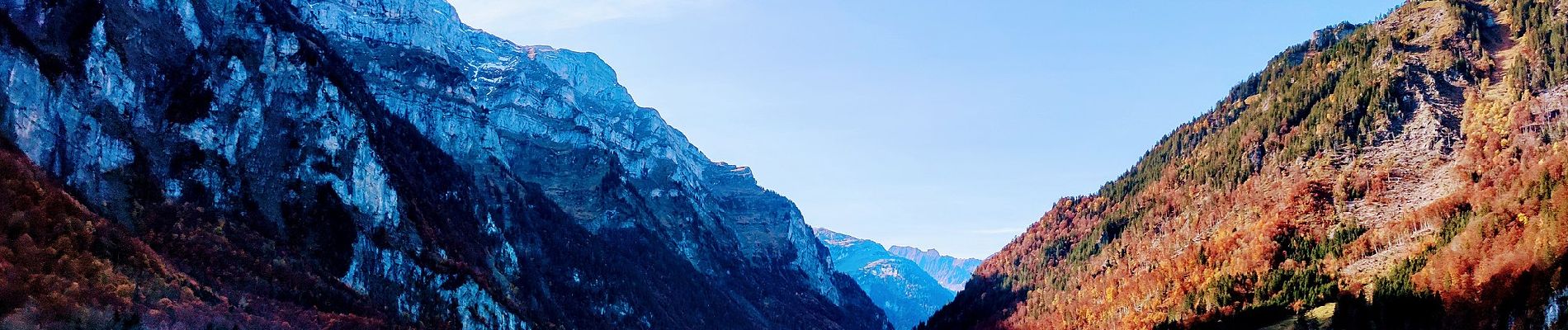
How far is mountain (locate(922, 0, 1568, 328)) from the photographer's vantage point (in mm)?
100812

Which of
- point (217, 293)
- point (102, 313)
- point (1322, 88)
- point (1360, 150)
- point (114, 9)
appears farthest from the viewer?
point (1322, 88)

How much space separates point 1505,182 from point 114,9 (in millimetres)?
174697

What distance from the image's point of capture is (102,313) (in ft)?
296

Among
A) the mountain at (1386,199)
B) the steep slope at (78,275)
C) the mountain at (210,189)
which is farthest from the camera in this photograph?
the mountain at (1386,199)

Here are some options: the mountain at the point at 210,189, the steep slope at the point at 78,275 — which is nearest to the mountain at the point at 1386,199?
the mountain at the point at 210,189

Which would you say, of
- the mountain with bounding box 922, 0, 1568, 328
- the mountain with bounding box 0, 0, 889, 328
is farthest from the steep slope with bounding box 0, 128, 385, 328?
the mountain with bounding box 922, 0, 1568, 328

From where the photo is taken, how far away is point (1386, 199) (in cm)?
12694

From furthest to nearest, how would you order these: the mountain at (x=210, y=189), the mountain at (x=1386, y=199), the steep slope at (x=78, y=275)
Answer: the mountain at (x=1386, y=199)
the mountain at (x=210, y=189)
the steep slope at (x=78, y=275)

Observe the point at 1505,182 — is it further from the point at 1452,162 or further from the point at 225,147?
the point at 225,147

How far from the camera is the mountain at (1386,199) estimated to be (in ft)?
331

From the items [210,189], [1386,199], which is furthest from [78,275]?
[1386,199]

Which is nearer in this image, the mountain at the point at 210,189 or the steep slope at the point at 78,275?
the steep slope at the point at 78,275

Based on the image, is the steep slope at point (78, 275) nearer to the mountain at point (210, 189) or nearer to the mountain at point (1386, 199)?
the mountain at point (210, 189)

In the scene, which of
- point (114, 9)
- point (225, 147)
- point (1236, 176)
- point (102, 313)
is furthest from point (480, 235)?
point (1236, 176)
